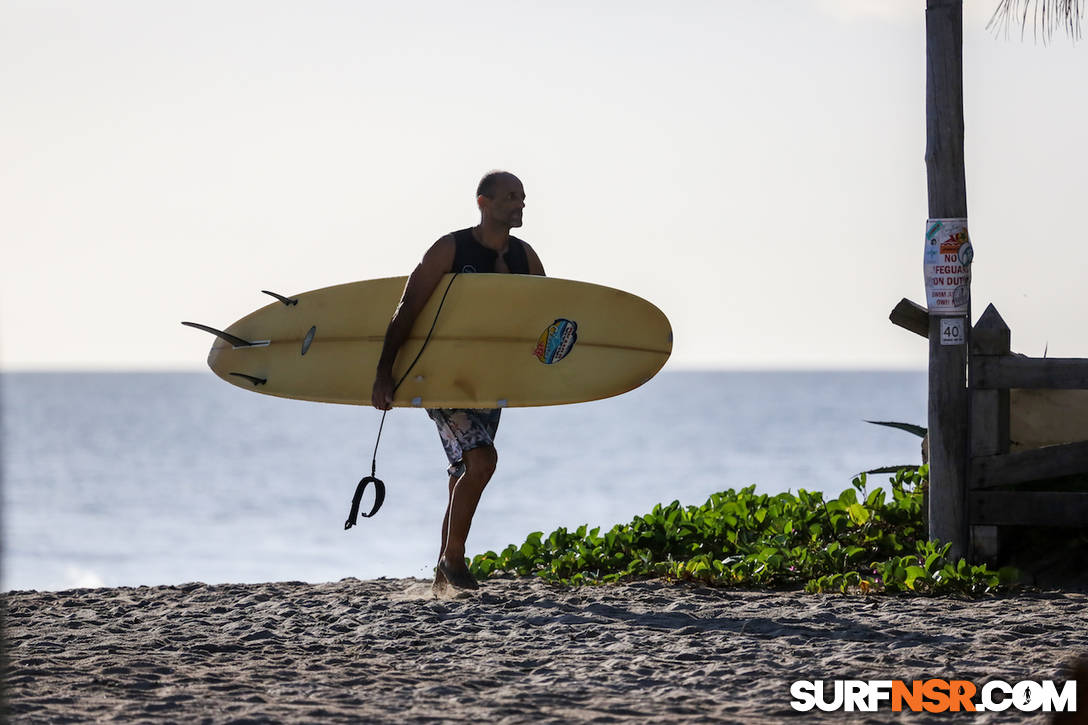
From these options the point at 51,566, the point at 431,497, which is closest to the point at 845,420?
the point at 431,497

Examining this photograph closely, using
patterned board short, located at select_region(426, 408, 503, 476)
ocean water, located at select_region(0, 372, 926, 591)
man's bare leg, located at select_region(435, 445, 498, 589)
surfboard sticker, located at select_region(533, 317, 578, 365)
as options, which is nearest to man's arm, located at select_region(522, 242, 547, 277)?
surfboard sticker, located at select_region(533, 317, 578, 365)

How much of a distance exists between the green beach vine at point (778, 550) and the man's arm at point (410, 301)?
4.09ft

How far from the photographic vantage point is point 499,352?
5637 mm

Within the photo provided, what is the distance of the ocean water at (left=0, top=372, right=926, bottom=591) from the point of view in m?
18.5

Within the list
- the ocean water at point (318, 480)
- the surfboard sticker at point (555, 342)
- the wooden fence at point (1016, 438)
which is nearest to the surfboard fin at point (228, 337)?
the ocean water at point (318, 480)

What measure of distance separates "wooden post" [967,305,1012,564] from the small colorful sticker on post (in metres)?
0.17

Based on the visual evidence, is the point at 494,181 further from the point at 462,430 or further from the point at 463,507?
the point at 463,507

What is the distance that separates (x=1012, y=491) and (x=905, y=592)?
2.71 feet

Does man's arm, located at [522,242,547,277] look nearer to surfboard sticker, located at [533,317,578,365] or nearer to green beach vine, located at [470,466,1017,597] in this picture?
surfboard sticker, located at [533,317,578,365]

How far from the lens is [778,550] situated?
564 centimetres

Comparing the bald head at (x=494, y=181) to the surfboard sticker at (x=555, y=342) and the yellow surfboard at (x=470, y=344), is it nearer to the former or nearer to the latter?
the yellow surfboard at (x=470, y=344)

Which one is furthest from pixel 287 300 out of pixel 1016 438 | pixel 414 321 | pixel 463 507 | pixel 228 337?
pixel 1016 438

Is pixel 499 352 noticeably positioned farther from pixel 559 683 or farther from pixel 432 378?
pixel 559 683

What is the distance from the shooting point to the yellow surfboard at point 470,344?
5480mm
